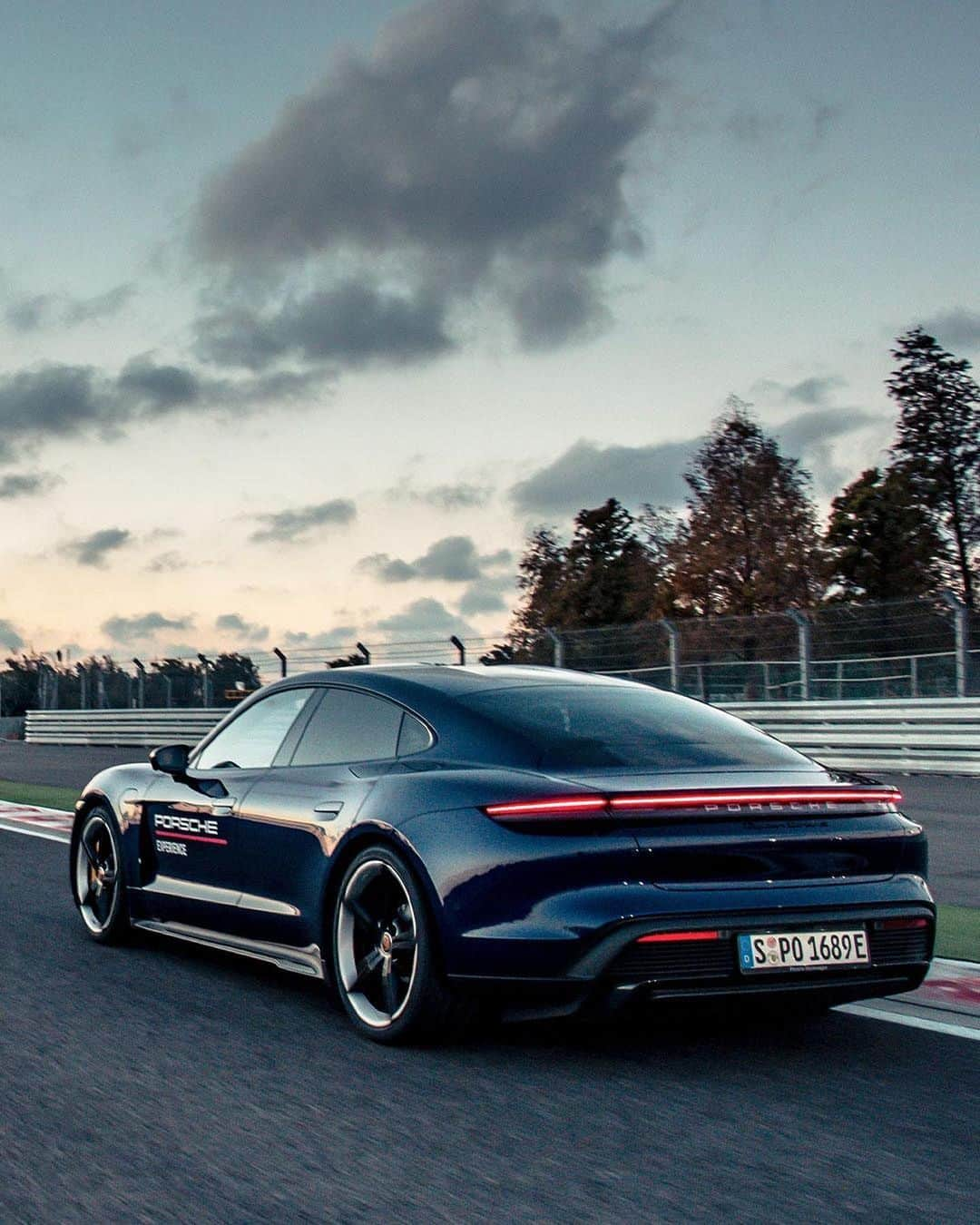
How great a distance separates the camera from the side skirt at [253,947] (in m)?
5.81

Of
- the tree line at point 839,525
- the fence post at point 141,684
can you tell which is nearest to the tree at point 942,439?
the tree line at point 839,525

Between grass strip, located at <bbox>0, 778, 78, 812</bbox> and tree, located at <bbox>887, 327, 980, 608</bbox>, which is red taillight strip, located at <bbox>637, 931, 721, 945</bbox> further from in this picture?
tree, located at <bbox>887, 327, 980, 608</bbox>

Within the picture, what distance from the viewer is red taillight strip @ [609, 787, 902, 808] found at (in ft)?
16.3

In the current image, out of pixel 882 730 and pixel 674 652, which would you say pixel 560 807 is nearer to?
pixel 882 730

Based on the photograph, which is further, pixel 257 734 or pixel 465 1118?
pixel 257 734

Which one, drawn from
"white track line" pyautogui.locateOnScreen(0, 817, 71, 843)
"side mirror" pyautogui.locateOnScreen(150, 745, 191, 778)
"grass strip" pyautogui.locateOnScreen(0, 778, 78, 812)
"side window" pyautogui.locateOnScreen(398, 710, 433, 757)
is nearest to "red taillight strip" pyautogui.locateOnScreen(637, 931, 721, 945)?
"side window" pyautogui.locateOnScreen(398, 710, 433, 757)

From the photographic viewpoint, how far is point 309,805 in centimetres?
593

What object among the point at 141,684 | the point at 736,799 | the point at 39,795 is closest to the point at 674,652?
the point at 39,795

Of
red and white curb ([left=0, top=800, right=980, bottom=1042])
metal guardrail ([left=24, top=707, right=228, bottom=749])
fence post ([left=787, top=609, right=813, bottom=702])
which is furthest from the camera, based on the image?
metal guardrail ([left=24, top=707, right=228, bottom=749])

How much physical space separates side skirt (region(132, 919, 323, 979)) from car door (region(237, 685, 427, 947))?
1.5 inches

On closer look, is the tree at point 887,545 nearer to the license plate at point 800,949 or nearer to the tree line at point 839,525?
the tree line at point 839,525

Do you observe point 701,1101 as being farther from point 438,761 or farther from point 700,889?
point 438,761

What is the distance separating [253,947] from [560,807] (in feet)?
6.03

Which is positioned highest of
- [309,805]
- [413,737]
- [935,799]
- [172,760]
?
[413,737]
